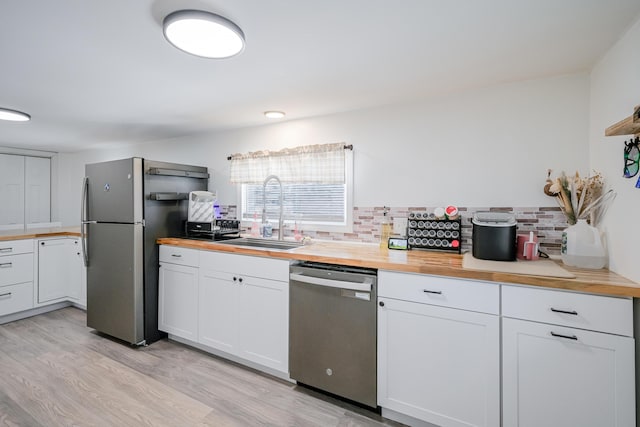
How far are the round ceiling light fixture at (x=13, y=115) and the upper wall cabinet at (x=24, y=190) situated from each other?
2229 mm

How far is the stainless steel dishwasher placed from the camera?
1.79 metres

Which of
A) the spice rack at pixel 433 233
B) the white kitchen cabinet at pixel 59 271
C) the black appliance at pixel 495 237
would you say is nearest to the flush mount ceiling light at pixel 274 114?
the spice rack at pixel 433 233

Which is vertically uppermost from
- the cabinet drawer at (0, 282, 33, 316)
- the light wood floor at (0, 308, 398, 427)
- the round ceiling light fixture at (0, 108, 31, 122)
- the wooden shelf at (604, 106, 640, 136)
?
the round ceiling light fixture at (0, 108, 31, 122)

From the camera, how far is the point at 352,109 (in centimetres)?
259

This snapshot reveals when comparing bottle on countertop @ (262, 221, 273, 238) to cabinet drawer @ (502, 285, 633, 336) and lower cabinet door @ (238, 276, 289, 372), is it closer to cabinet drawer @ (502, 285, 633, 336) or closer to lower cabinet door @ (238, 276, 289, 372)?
lower cabinet door @ (238, 276, 289, 372)

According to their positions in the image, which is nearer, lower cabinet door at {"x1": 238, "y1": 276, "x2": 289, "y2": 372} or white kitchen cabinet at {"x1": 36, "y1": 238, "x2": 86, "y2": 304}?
lower cabinet door at {"x1": 238, "y1": 276, "x2": 289, "y2": 372}

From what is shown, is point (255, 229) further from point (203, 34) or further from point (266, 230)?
point (203, 34)

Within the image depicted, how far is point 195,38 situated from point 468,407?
2328mm

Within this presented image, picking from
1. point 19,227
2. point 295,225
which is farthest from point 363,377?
point 19,227

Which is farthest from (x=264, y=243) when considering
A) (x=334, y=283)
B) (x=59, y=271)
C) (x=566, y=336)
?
(x=59, y=271)

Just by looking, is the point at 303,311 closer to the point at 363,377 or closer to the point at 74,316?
the point at 363,377

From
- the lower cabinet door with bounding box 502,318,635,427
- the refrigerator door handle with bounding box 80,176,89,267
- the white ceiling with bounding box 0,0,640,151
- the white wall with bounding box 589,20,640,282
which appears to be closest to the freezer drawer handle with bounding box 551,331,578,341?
the lower cabinet door with bounding box 502,318,635,427

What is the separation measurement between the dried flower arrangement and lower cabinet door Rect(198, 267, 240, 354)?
7.47 ft

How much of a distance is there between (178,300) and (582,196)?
311cm
